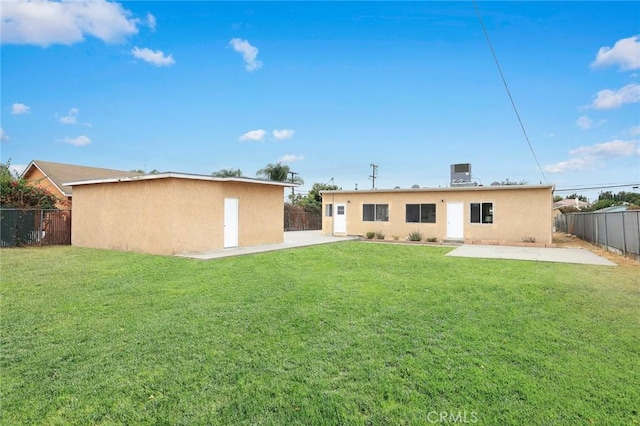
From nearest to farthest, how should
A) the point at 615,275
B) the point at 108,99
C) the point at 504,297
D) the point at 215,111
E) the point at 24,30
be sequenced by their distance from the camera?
the point at 504,297 < the point at 615,275 < the point at 24,30 < the point at 108,99 < the point at 215,111

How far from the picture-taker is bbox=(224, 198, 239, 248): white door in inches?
511

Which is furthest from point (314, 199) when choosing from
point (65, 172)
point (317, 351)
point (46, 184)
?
point (317, 351)

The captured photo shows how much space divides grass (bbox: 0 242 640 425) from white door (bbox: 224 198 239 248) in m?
5.49

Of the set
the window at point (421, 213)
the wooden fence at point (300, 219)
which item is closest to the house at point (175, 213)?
the window at point (421, 213)

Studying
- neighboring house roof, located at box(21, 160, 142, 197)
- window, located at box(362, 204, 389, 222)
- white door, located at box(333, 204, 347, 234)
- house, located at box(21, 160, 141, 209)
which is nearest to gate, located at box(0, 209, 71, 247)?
house, located at box(21, 160, 141, 209)

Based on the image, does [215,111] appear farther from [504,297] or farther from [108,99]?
[504,297]

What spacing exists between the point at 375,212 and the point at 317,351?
16.4 metres

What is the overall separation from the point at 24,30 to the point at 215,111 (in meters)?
8.36

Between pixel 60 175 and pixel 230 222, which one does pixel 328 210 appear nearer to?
pixel 230 222

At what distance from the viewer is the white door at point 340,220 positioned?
20.7m

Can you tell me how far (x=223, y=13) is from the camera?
12.3 meters

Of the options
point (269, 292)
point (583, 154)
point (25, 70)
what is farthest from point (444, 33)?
point (583, 154)

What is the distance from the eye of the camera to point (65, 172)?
21203 mm
